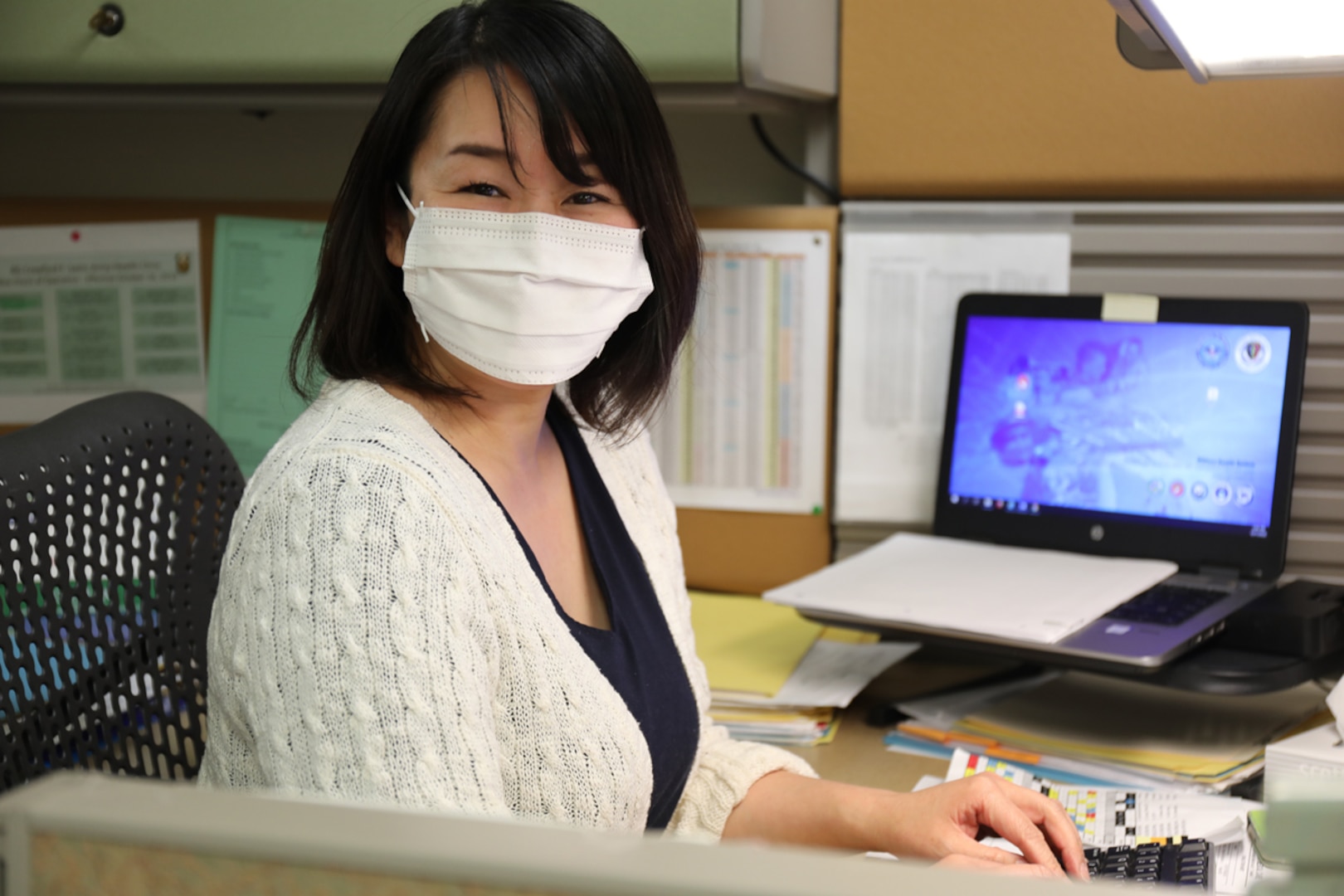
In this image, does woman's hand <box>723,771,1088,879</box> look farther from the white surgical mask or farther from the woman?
the white surgical mask

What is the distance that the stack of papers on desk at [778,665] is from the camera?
3.83 ft

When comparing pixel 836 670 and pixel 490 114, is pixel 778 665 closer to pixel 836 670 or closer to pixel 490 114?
pixel 836 670

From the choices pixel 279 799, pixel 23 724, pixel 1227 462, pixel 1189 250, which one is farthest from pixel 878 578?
pixel 279 799

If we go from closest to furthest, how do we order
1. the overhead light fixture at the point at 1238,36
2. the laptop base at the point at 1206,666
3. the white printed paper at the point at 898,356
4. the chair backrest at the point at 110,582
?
the overhead light fixture at the point at 1238,36 → the chair backrest at the point at 110,582 → the laptop base at the point at 1206,666 → the white printed paper at the point at 898,356

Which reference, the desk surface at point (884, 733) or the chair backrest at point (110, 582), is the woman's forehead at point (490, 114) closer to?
the chair backrest at point (110, 582)

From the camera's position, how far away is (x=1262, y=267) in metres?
1.29

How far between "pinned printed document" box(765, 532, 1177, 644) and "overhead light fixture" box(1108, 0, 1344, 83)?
479 millimetres

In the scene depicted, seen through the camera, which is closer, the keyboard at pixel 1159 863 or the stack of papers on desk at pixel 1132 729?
the keyboard at pixel 1159 863

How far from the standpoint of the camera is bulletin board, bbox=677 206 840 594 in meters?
1.41

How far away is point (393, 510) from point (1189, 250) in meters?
0.92

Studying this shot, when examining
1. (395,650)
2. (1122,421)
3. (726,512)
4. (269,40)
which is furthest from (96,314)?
(1122,421)

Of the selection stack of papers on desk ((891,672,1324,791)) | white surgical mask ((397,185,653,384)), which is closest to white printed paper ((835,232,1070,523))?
stack of papers on desk ((891,672,1324,791))

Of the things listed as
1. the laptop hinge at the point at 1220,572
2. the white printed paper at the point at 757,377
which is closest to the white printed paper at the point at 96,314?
the white printed paper at the point at 757,377

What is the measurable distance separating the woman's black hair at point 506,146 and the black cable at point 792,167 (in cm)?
48
